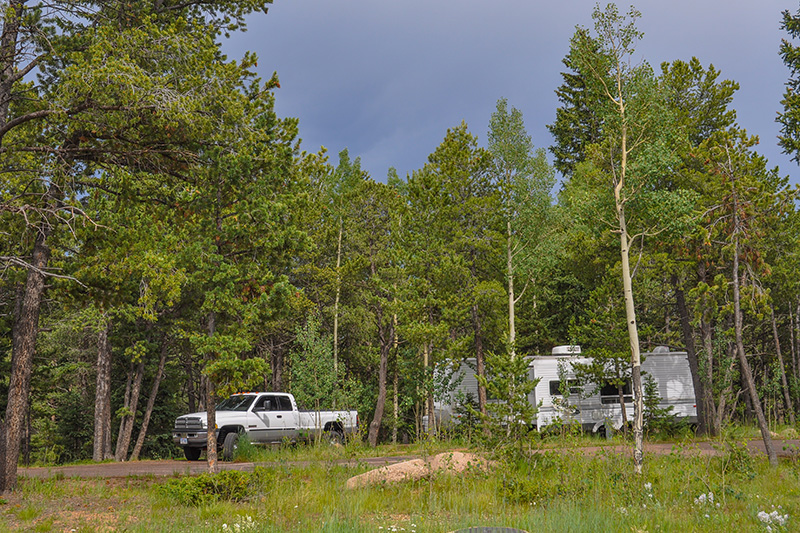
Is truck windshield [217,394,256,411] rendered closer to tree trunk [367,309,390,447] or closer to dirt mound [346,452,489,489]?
tree trunk [367,309,390,447]

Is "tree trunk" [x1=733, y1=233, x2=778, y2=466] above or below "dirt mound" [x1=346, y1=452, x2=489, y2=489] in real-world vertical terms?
above

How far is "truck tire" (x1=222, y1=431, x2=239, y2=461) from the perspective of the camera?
1611cm

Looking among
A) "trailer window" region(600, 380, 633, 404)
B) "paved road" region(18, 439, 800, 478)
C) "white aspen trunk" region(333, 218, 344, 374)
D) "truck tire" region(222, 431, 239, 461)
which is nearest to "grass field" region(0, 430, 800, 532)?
"paved road" region(18, 439, 800, 478)

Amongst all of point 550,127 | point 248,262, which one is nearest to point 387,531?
point 248,262

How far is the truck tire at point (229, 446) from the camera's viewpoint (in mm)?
16109

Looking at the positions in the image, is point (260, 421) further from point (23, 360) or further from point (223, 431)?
point (23, 360)

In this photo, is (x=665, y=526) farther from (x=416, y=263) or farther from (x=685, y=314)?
(x=685, y=314)

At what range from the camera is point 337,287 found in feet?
84.3

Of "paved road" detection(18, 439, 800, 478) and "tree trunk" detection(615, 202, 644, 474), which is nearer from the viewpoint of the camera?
"tree trunk" detection(615, 202, 644, 474)

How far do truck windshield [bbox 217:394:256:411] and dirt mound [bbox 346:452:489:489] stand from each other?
9.26m

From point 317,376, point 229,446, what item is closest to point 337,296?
point 317,376

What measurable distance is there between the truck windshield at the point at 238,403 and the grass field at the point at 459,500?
7140 mm

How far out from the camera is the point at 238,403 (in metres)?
18.0

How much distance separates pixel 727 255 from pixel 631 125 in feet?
12.7
